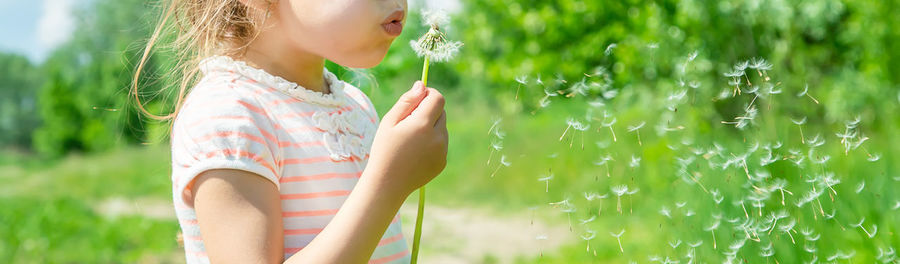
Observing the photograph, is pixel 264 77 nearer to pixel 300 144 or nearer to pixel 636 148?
pixel 300 144

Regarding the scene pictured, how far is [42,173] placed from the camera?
39.4ft

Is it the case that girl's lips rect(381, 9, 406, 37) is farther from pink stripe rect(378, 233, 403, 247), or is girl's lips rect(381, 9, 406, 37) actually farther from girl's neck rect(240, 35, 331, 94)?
pink stripe rect(378, 233, 403, 247)

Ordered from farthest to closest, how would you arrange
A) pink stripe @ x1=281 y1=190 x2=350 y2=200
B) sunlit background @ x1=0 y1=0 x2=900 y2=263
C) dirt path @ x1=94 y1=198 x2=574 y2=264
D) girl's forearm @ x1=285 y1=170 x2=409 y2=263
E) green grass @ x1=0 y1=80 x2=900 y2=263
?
1. dirt path @ x1=94 y1=198 x2=574 y2=264
2. green grass @ x1=0 y1=80 x2=900 y2=263
3. sunlit background @ x1=0 y1=0 x2=900 y2=263
4. pink stripe @ x1=281 y1=190 x2=350 y2=200
5. girl's forearm @ x1=285 y1=170 x2=409 y2=263

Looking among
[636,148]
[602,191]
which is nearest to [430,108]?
[602,191]

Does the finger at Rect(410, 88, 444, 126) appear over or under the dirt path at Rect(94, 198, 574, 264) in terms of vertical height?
over

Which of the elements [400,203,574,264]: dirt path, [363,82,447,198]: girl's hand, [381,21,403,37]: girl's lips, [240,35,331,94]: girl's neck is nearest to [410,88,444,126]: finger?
[363,82,447,198]: girl's hand

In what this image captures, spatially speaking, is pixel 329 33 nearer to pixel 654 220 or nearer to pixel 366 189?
pixel 366 189

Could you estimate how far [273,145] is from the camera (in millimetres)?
983

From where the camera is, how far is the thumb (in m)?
0.97

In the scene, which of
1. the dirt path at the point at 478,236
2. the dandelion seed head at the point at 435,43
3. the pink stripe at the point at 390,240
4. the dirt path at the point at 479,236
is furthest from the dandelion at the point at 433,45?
the dirt path at the point at 479,236

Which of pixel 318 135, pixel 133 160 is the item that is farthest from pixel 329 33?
pixel 133 160

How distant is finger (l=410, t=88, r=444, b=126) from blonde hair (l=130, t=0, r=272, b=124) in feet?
0.90

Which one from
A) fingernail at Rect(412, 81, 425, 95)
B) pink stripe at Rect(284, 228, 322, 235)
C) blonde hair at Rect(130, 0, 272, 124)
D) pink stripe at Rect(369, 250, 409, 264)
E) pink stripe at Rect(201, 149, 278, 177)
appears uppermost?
blonde hair at Rect(130, 0, 272, 124)

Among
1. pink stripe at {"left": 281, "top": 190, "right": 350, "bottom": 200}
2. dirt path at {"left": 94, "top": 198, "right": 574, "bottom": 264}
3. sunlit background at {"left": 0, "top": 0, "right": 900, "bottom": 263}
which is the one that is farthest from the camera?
dirt path at {"left": 94, "top": 198, "right": 574, "bottom": 264}
